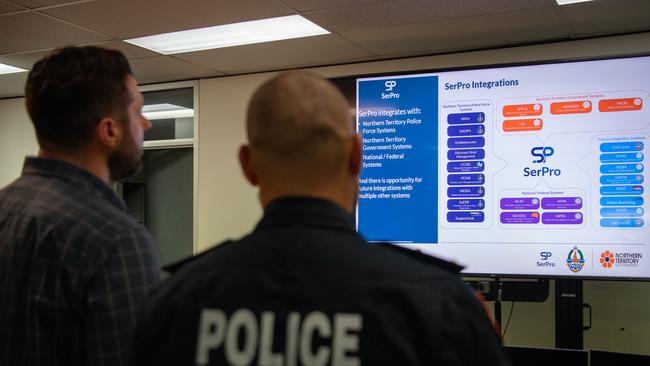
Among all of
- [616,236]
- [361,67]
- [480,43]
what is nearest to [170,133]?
[361,67]

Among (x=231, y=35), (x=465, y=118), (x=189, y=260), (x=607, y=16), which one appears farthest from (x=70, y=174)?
(x=607, y=16)

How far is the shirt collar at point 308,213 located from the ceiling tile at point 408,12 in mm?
2424

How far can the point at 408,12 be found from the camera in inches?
124

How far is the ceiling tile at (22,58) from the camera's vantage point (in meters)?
4.03

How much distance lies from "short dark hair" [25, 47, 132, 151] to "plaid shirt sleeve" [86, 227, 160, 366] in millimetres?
234

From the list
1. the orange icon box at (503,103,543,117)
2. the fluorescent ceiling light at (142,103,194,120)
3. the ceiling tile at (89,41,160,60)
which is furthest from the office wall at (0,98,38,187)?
the orange icon box at (503,103,543,117)

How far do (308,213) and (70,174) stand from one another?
0.60 m

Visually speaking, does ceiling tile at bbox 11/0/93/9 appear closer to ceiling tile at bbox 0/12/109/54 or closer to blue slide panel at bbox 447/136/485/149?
ceiling tile at bbox 0/12/109/54

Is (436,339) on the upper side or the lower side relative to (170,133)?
lower

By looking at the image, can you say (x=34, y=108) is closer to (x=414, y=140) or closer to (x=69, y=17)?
(x=414, y=140)

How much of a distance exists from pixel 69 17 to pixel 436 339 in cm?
317

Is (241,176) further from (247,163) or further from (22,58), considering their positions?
(247,163)

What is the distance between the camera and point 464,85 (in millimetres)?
2781

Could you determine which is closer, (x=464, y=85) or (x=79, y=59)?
(x=79, y=59)
